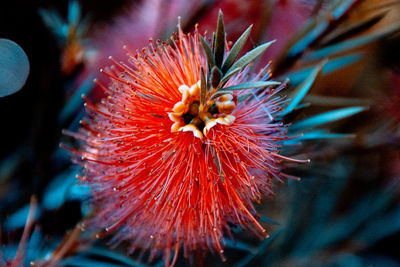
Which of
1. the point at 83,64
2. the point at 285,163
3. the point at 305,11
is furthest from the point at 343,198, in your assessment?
the point at 83,64

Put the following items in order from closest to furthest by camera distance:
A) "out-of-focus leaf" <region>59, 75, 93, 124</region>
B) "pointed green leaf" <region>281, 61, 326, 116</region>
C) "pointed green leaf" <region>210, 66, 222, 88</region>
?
"pointed green leaf" <region>210, 66, 222, 88</region>, "pointed green leaf" <region>281, 61, 326, 116</region>, "out-of-focus leaf" <region>59, 75, 93, 124</region>

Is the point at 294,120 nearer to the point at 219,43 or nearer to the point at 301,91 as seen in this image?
the point at 301,91

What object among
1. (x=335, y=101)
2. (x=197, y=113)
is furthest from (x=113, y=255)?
(x=335, y=101)

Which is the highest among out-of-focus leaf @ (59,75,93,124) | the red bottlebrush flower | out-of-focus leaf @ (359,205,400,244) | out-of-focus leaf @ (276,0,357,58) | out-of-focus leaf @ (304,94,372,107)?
out-of-focus leaf @ (59,75,93,124)

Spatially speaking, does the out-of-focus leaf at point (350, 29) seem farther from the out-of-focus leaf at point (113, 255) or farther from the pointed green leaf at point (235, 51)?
the out-of-focus leaf at point (113, 255)

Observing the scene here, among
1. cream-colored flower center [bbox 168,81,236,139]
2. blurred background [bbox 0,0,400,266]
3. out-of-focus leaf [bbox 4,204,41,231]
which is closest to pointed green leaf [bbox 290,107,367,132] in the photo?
blurred background [bbox 0,0,400,266]

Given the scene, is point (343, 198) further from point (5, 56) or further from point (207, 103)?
point (5, 56)

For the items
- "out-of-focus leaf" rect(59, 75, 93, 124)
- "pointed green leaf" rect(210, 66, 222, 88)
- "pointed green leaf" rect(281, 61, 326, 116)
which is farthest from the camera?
"out-of-focus leaf" rect(59, 75, 93, 124)

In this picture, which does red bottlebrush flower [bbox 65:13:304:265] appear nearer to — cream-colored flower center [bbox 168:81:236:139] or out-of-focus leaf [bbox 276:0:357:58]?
cream-colored flower center [bbox 168:81:236:139]
